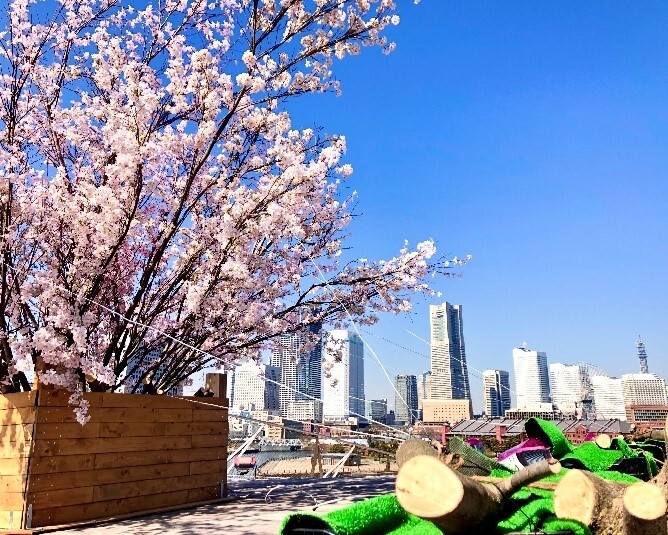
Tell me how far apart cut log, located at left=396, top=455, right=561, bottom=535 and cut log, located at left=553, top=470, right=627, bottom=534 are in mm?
639

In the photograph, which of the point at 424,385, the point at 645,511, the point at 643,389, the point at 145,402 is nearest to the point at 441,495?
the point at 645,511

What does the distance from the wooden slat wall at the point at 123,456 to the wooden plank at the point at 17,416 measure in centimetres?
11

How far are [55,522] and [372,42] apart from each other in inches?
271

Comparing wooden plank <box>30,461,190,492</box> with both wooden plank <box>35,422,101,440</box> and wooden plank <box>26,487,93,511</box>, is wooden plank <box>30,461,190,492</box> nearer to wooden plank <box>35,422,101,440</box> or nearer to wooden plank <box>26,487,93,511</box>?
wooden plank <box>26,487,93,511</box>

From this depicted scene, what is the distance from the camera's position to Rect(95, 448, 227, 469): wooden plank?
6.51 m

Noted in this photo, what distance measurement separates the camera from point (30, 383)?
6996 millimetres

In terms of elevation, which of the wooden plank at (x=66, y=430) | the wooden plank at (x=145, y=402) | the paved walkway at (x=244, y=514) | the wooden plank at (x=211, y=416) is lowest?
the paved walkway at (x=244, y=514)

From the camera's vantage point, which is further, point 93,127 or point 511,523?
point 93,127

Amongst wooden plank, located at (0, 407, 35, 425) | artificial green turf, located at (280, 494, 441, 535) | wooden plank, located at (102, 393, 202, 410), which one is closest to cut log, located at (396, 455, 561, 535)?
artificial green turf, located at (280, 494, 441, 535)

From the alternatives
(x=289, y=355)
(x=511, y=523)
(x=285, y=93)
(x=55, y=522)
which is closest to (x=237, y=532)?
(x=55, y=522)

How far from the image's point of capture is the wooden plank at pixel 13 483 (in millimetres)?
5773

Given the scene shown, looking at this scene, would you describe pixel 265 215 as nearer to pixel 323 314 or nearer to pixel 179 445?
pixel 323 314

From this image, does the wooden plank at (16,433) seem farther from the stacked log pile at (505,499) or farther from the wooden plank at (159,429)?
the stacked log pile at (505,499)

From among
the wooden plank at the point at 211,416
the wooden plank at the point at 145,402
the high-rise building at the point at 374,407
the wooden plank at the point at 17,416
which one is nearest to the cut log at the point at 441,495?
the high-rise building at the point at 374,407
